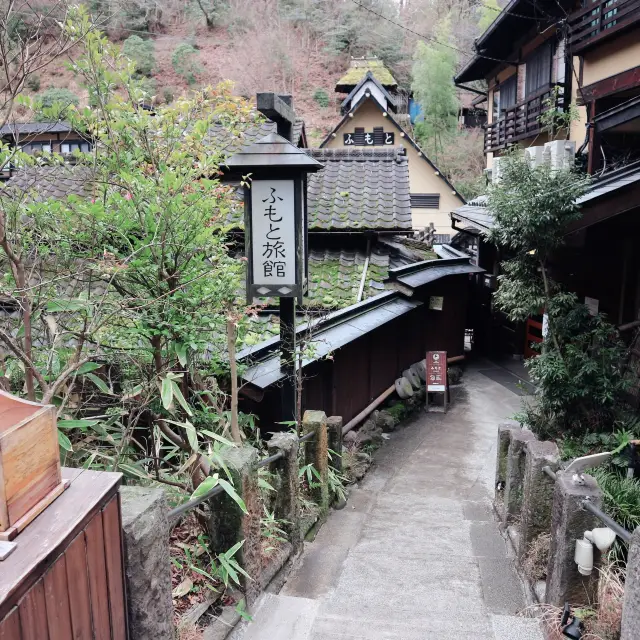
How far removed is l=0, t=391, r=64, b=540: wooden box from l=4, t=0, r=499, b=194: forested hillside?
141 ft

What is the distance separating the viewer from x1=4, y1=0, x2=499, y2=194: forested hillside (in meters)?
47.2

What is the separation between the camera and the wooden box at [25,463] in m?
2.13

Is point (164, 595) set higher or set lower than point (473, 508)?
higher

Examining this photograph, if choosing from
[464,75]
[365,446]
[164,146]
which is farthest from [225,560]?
[464,75]

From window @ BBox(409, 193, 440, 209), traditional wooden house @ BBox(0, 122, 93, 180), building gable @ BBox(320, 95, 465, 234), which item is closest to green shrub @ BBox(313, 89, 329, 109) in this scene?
building gable @ BBox(320, 95, 465, 234)

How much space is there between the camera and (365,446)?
10.3m

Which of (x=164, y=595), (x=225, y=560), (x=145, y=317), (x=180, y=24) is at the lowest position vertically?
(x=225, y=560)

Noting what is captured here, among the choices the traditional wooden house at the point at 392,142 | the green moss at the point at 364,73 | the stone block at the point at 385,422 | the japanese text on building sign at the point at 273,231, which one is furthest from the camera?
the green moss at the point at 364,73

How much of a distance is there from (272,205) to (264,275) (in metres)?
0.75

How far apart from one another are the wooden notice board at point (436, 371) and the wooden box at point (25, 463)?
11.1 meters

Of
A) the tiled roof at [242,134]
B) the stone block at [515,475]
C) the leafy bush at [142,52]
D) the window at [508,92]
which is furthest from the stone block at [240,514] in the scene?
the leafy bush at [142,52]

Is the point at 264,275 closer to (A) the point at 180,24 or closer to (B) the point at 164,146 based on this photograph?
(B) the point at 164,146

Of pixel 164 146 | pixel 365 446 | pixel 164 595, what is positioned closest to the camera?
pixel 164 595

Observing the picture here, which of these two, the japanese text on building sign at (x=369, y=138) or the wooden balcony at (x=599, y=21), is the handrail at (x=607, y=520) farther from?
the japanese text on building sign at (x=369, y=138)
